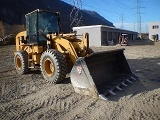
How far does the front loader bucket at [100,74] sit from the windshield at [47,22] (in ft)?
8.63

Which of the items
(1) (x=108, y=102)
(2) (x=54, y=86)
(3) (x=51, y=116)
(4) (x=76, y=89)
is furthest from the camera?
(2) (x=54, y=86)

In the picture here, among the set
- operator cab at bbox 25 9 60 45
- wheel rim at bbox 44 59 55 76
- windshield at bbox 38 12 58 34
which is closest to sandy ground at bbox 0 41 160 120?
wheel rim at bbox 44 59 55 76

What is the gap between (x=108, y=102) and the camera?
493cm

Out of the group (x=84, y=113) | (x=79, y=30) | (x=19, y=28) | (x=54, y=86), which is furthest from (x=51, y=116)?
(x=19, y=28)

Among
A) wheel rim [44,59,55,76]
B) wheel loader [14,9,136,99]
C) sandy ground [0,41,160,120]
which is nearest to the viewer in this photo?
sandy ground [0,41,160,120]

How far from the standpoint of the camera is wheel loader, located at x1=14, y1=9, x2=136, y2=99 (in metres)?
5.51

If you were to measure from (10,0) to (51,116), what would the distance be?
204 ft

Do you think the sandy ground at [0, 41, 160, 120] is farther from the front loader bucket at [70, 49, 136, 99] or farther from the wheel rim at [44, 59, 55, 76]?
the wheel rim at [44, 59, 55, 76]

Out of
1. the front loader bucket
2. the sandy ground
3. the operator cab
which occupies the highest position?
the operator cab

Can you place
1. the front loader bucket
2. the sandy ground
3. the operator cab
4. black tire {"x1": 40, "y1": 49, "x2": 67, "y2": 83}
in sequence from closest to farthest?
1. the sandy ground
2. the front loader bucket
3. black tire {"x1": 40, "y1": 49, "x2": 67, "y2": 83}
4. the operator cab

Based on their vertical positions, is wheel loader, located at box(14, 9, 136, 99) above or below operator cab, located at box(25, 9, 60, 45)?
below

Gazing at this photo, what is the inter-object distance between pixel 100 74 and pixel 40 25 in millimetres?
3021

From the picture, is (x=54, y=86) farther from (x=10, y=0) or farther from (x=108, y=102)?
(x=10, y=0)

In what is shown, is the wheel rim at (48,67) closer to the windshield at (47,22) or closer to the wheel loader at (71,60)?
the wheel loader at (71,60)
